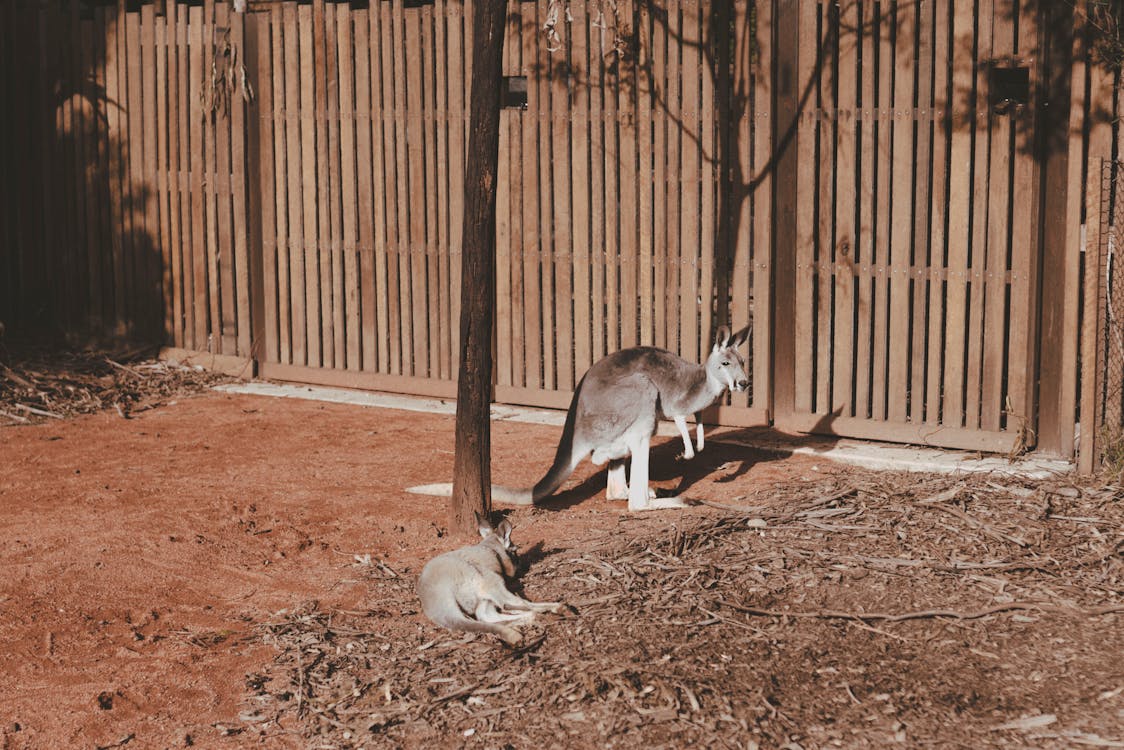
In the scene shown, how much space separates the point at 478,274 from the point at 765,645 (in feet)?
9.34

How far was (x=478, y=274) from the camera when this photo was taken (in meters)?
7.82

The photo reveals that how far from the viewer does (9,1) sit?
46.8ft

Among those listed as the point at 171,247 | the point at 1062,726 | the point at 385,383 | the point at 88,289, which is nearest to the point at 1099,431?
the point at 1062,726

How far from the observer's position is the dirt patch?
17.9 feet

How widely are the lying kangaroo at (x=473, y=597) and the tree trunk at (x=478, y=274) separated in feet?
3.85

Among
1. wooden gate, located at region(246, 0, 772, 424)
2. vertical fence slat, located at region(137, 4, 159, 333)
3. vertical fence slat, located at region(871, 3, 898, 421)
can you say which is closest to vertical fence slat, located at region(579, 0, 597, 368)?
wooden gate, located at region(246, 0, 772, 424)

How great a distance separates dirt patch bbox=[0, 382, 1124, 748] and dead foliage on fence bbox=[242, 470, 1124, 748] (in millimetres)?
16

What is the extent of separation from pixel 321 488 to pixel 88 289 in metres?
5.89

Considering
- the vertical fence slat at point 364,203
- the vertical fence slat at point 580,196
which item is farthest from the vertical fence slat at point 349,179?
the vertical fence slat at point 580,196

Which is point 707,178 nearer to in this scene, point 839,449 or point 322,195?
point 839,449

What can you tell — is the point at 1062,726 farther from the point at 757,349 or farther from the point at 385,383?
the point at 385,383

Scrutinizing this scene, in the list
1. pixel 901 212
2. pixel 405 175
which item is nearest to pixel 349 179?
pixel 405 175

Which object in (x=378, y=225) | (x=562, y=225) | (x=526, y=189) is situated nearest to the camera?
(x=562, y=225)

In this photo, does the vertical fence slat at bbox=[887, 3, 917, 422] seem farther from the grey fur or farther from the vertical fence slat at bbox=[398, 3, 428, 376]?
the vertical fence slat at bbox=[398, 3, 428, 376]
